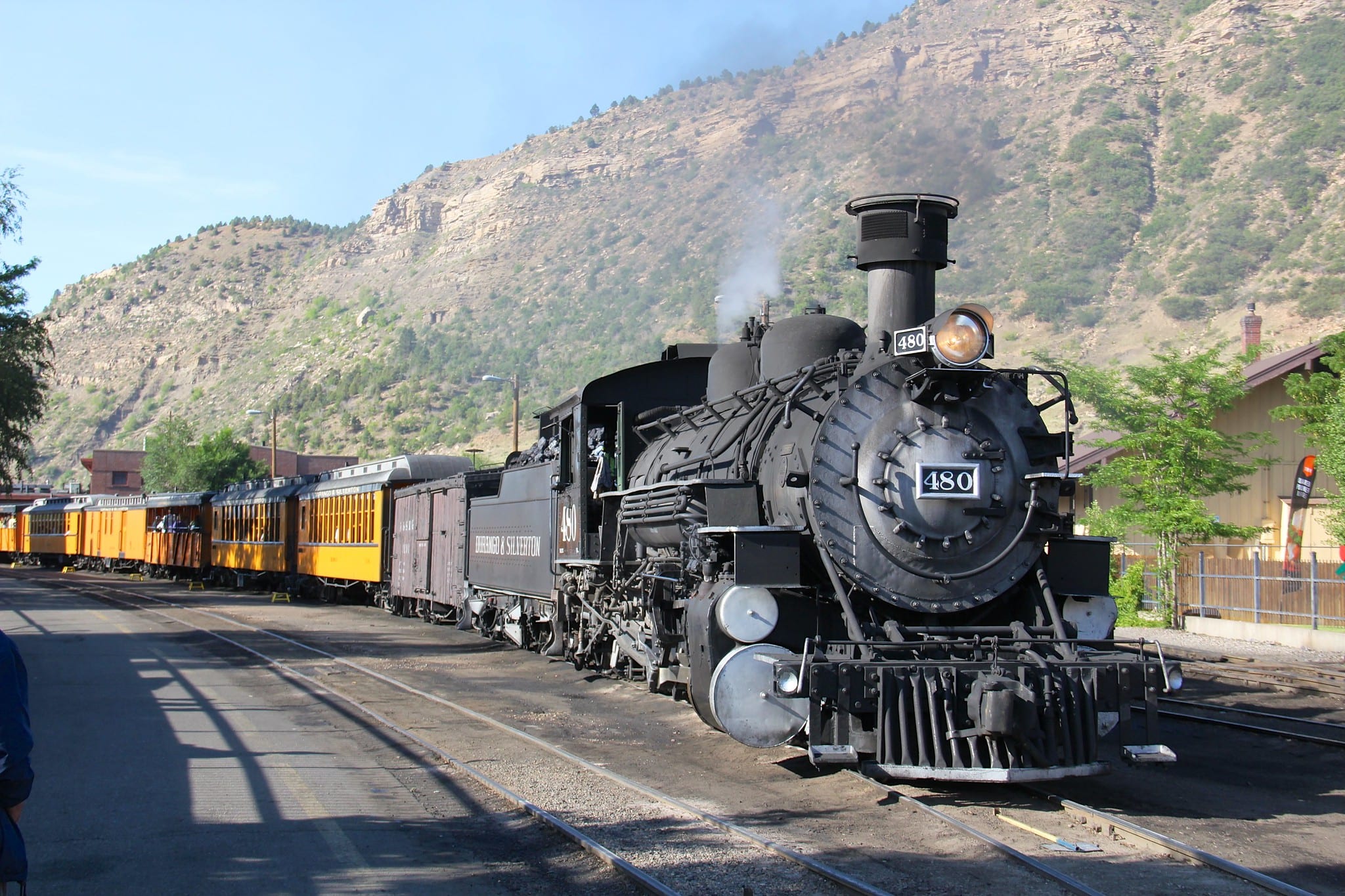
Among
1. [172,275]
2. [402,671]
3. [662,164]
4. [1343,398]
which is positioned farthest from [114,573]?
[172,275]

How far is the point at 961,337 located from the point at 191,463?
65.6m

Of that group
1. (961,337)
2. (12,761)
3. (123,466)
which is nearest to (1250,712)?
(961,337)

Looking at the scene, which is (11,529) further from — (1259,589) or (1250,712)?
(1250,712)

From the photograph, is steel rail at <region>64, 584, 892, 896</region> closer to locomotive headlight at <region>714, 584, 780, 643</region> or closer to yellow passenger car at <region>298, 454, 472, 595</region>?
locomotive headlight at <region>714, 584, 780, 643</region>

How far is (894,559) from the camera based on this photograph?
7.01 metres

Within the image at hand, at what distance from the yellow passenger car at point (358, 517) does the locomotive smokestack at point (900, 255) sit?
53.0 feet

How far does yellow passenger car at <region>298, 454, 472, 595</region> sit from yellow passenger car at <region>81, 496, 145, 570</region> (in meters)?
16.5

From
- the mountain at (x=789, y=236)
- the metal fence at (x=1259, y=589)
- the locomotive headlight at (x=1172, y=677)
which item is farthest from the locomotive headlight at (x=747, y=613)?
the metal fence at (x=1259, y=589)

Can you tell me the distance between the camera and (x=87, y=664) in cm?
1370

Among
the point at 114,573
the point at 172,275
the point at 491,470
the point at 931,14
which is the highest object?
the point at 931,14

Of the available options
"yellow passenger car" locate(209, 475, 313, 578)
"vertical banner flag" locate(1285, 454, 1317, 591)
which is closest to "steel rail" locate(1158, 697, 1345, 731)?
"vertical banner flag" locate(1285, 454, 1317, 591)

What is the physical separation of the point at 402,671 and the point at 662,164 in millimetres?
128347

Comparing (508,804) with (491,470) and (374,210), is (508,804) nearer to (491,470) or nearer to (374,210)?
(491,470)

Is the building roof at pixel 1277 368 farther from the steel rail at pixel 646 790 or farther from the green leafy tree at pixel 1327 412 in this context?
the steel rail at pixel 646 790
